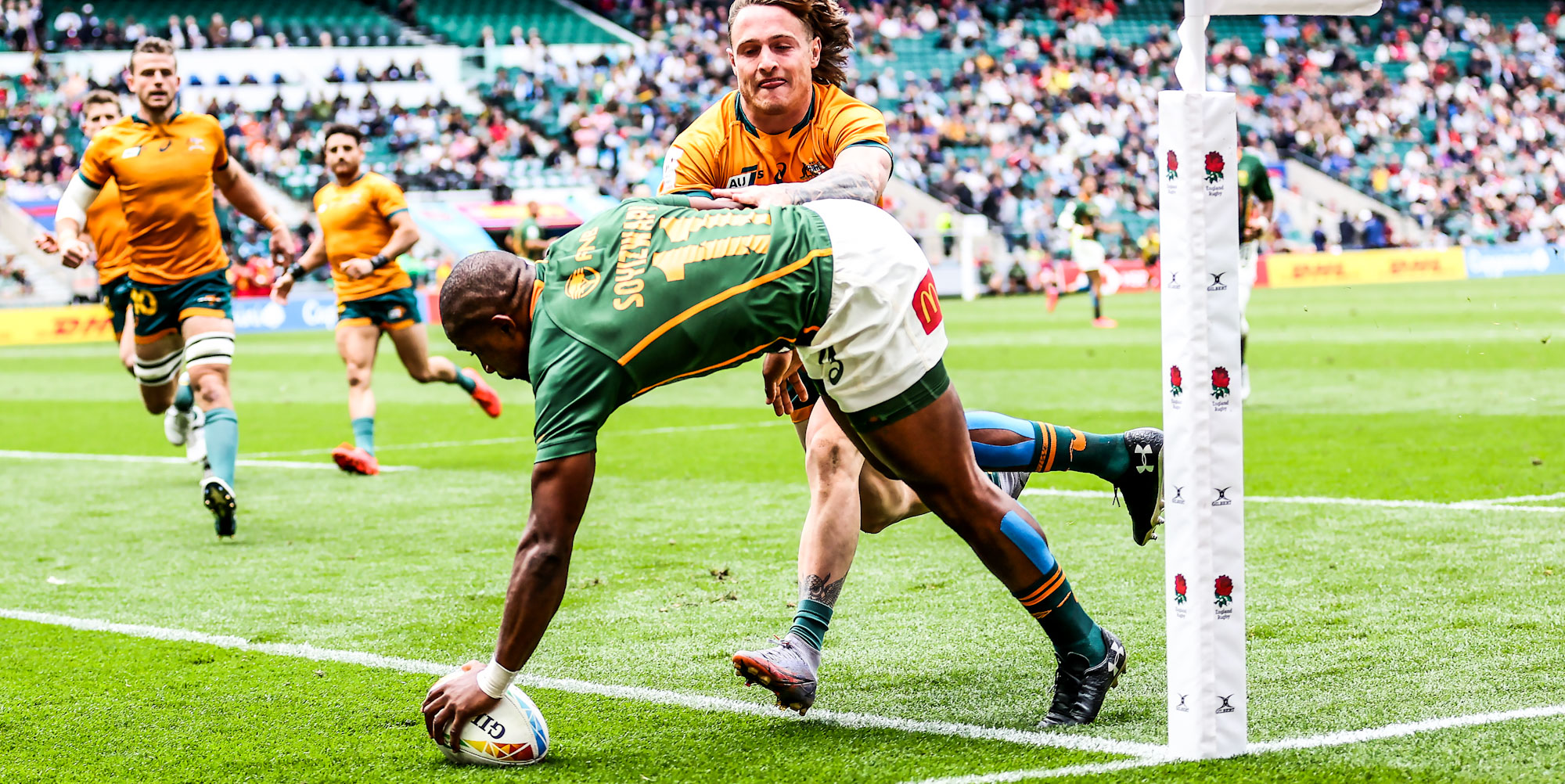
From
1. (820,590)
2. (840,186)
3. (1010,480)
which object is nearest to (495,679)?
(820,590)

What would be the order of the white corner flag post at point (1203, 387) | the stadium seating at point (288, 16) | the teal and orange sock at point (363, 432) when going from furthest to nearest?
the stadium seating at point (288, 16), the teal and orange sock at point (363, 432), the white corner flag post at point (1203, 387)

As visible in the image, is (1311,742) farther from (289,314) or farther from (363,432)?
(289,314)

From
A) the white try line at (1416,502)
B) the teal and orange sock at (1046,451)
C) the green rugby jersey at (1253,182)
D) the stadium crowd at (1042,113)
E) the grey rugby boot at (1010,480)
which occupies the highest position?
the stadium crowd at (1042,113)

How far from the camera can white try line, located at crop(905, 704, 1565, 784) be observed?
3543 millimetres

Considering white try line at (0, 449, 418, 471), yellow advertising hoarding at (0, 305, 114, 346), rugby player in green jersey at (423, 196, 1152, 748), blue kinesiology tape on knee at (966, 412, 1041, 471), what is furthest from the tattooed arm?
yellow advertising hoarding at (0, 305, 114, 346)

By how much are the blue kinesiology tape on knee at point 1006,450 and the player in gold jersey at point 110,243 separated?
5512 mm

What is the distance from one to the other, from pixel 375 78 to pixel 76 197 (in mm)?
34347

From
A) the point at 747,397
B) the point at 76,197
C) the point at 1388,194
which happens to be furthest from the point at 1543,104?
the point at 76,197

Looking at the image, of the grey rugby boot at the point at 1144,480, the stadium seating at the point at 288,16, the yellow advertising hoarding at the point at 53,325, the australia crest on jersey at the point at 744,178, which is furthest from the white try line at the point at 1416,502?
the stadium seating at the point at 288,16

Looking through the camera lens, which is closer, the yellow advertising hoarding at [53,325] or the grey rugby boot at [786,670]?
Answer: the grey rugby boot at [786,670]

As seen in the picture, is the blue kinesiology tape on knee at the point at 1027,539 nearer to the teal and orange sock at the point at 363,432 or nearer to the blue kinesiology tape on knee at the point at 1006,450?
the blue kinesiology tape on knee at the point at 1006,450

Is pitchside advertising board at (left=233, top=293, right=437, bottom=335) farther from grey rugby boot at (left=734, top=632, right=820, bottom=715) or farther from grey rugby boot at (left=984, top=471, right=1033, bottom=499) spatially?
grey rugby boot at (left=734, top=632, right=820, bottom=715)

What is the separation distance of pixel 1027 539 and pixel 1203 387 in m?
0.79

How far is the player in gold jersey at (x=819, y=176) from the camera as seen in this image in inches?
180
